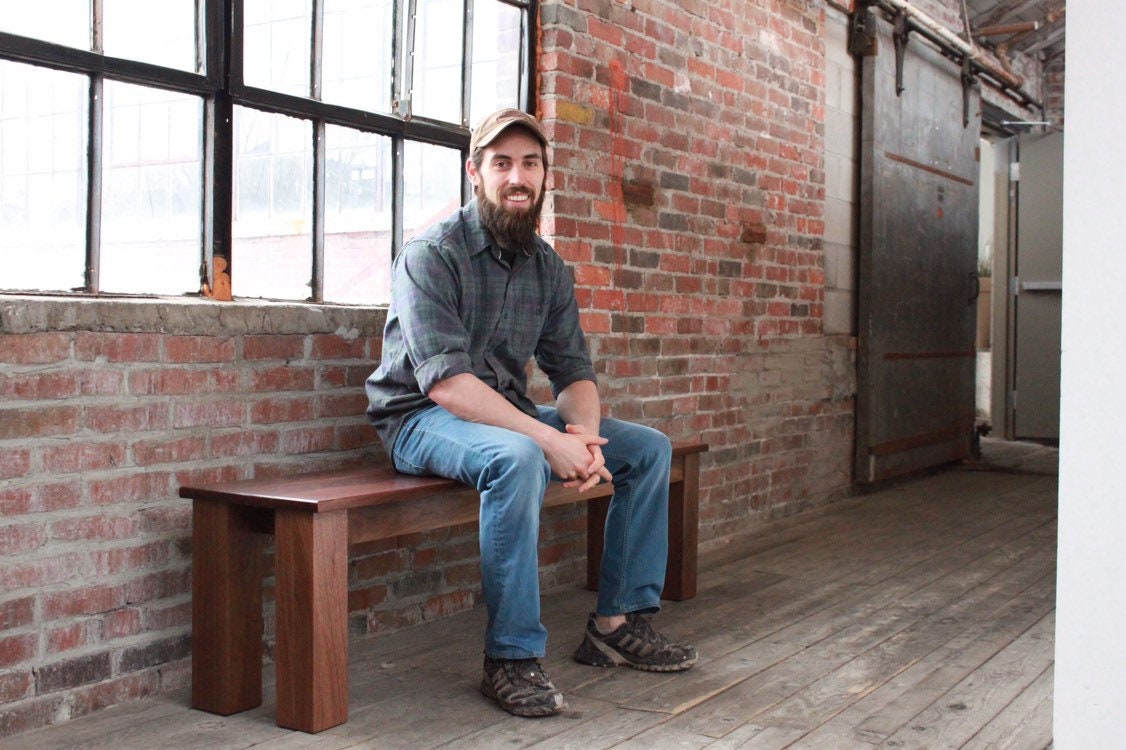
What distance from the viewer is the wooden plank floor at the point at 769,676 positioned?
2355mm

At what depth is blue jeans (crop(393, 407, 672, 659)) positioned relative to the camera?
8.32 ft

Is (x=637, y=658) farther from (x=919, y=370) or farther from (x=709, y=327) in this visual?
(x=919, y=370)

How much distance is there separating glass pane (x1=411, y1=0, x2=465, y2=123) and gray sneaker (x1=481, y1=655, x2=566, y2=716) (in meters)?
1.58

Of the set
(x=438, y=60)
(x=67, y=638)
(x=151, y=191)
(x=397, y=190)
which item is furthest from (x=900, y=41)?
(x=67, y=638)

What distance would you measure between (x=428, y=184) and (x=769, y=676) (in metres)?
1.64

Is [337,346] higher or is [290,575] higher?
[337,346]

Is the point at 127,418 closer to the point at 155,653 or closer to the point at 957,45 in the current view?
the point at 155,653

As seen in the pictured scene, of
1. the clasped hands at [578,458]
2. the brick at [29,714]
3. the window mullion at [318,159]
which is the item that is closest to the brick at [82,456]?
the brick at [29,714]

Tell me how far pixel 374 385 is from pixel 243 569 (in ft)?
1.94

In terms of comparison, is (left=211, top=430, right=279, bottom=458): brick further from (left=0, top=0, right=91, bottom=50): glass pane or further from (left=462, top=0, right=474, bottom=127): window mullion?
(left=462, top=0, right=474, bottom=127): window mullion

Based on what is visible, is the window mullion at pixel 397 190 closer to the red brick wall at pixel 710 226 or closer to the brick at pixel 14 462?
the red brick wall at pixel 710 226

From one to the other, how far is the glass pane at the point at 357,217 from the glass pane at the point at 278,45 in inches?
6.6

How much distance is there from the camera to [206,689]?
2486mm

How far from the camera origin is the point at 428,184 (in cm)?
335
